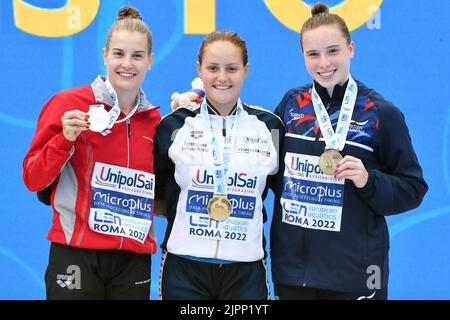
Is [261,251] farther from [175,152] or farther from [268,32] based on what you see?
[268,32]

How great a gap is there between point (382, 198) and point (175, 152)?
774mm

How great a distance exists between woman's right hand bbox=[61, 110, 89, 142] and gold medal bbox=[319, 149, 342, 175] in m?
0.84

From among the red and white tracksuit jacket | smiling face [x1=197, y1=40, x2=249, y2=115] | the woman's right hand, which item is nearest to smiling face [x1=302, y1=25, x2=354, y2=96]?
smiling face [x1=197, y1=40, x2=249, y2=115]

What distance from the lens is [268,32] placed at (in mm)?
3779

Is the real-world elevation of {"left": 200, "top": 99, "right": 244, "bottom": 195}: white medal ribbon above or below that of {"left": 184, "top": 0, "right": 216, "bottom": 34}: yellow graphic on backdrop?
below

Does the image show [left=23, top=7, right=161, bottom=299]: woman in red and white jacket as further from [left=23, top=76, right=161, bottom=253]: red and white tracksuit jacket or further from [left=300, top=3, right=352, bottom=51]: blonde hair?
[left=300, top=3, right=352, bottom=51]: blonde hair

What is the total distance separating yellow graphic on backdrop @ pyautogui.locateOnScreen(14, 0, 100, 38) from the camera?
380 cm

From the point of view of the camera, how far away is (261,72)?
3.82 metres

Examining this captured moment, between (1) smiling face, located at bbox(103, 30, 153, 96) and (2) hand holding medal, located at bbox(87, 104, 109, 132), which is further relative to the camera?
(1) smiling face, located at bbox(103, 30, 153, 96)

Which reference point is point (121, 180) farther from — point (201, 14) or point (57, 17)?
point (57, 17)

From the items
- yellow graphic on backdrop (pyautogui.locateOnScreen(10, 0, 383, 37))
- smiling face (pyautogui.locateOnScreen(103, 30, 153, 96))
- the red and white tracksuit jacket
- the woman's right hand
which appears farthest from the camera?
yellow graphic on backdrop (pyautogui.locateOnScreen(10, 0, 383, 37))

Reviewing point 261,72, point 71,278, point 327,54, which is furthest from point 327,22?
point 261,72

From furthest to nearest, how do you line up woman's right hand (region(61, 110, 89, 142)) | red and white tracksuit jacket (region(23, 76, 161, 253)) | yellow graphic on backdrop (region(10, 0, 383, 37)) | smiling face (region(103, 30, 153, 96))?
yellow graphic on backdrop (region(10, 0, 383, 37)), smiling face (region(103, 30, 153, 96)), red and white tracksuit jacket (region(23, 76, 161, 253)), woman's right hand (region(61, 110, 89, 142))

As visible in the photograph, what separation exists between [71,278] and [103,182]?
14.3 inches
